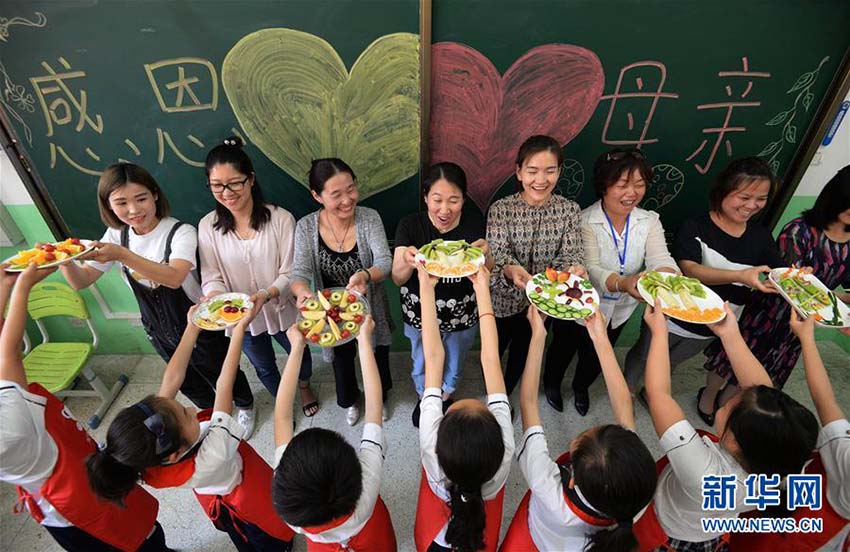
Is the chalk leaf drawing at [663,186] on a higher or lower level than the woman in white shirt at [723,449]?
higher

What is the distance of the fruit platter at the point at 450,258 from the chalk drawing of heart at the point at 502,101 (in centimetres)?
65

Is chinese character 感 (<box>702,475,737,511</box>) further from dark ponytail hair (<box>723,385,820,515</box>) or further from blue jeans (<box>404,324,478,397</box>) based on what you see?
blue jeans (<box>404,324,478,397</box>)

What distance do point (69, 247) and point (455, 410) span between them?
6.56ft

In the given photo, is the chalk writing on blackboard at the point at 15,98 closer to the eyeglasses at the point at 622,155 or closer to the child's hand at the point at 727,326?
the eyeglasses at the point at 622,155

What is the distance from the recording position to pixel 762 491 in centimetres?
139

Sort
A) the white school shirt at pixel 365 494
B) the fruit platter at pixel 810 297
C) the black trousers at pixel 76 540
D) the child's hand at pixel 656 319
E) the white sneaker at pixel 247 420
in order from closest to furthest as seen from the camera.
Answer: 1. the white school shirt at pixel 365 494
2. the black trousers at pixel 76 540
3. the child's hand at pixel 656 319
4. the fruit platter at pixel 810 297
5. the white sneaker at pixel 247 420

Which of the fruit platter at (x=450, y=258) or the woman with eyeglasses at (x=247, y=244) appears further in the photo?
the woman with eyeglasses at (x=247, y=244)

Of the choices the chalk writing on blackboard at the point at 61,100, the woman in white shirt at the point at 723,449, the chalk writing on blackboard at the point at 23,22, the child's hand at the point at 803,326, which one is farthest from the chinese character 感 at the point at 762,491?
the chalk writing on blackboard at the point at 23,22

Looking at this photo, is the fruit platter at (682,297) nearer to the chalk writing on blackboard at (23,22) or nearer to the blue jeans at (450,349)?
the blue jeans at (450,349)

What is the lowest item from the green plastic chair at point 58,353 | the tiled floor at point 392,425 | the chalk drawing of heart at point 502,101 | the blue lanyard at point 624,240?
the tiled floor at point 392,425

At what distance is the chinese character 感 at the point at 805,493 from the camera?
56.5 inches

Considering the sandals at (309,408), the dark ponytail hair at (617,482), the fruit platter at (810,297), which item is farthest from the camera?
the sandals at (309,408)

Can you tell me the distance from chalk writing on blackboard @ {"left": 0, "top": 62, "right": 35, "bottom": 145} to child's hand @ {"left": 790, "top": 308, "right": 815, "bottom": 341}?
4.08 metres

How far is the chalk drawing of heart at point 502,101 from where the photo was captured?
2164 mm
